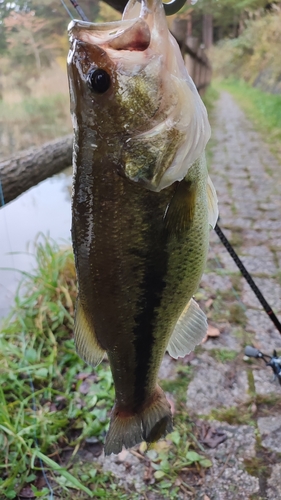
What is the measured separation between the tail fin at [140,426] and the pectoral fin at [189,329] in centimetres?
16

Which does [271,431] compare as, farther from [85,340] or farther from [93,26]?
[93,26]

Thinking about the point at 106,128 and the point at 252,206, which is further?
the point at 252,206

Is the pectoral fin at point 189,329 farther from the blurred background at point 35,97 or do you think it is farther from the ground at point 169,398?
the blurred background at point 35,97

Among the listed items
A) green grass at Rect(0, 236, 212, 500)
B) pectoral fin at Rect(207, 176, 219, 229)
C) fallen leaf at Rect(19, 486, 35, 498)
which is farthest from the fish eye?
fallen leaf at Rect(19, 486, 35, 498)

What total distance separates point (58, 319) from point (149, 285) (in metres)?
2.08

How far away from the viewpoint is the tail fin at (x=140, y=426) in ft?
4.09

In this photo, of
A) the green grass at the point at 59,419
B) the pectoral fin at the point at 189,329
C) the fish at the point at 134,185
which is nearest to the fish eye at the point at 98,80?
the fish at the point at 134,185

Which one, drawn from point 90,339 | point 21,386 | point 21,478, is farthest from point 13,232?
point 90,339

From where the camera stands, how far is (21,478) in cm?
211

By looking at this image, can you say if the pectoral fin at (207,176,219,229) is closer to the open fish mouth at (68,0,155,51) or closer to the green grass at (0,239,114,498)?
the open fish mouth at (68,0,155,51)

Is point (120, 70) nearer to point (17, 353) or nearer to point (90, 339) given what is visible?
point (90, 339)

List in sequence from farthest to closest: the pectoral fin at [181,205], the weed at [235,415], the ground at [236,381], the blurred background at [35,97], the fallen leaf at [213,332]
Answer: the blurred background at [35,97]
the fallen leaf at [213,332]
the weed at [235,415]
the ground at [236,381]
the pectoral fin at [181,205]

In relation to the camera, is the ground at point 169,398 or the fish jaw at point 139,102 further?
the ground at point 169,398

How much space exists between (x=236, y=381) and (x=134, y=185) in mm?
1952
